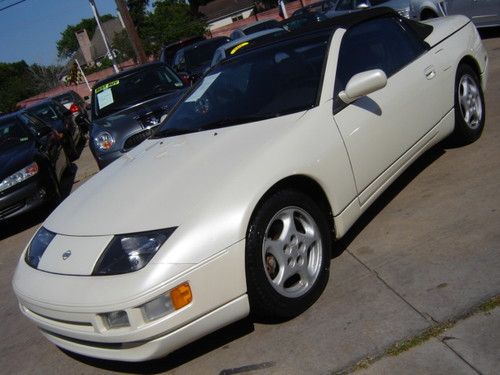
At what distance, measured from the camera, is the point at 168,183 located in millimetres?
3316

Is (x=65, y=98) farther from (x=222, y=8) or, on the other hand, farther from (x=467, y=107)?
(x=222, y=8)

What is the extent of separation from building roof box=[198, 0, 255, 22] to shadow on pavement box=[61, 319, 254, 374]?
62.2 meters

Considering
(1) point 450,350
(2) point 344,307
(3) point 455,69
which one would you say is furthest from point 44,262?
(3) point 455,69

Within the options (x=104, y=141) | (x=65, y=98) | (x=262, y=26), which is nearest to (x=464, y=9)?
(x=104, y=141)

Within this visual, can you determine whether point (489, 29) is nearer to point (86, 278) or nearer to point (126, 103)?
point (126, 103)

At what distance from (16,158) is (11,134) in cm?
124

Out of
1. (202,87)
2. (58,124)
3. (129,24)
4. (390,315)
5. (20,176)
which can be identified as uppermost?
(129,24)

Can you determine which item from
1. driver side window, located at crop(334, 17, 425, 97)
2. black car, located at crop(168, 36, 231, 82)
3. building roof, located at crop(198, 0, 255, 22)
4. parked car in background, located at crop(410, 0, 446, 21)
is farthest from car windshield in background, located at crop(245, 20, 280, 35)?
building roof, located at crop(198, 0, 255, 22)

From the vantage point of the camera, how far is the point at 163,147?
4070mm

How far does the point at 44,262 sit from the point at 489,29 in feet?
37.6

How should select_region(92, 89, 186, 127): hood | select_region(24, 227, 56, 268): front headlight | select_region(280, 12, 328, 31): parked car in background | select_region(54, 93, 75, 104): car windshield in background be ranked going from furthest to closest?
select_region(54, 93, 75, 104): car windshield in background, select_region(280, 12, 328, 31): parked car in background, select_region(92, 89, 186, 127): hood, select_region(24, 227, 56, 268): front headlight

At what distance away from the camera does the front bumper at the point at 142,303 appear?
8.97 ft

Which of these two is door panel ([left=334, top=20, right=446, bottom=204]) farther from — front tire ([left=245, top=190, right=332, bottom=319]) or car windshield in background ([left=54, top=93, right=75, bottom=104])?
car windshield in background ([left=54, top=93, right=75, bottom=104])

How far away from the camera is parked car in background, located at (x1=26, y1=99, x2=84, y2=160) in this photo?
12.1 meters
